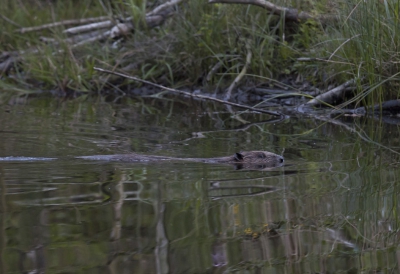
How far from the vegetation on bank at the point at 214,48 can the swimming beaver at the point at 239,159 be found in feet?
5.61

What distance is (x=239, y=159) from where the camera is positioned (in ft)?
15.5

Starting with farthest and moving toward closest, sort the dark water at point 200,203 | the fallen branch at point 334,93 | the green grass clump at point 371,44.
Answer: the fallen branch at point 334,93, the green grass clump at point 371,44, the dark water at point 200,203

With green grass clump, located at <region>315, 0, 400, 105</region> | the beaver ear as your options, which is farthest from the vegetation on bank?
the beaver ear

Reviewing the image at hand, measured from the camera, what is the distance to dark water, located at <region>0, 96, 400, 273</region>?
2561mm

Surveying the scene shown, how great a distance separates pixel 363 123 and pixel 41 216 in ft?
12.3

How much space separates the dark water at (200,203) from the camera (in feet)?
8.40

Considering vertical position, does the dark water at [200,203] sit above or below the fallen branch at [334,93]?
below

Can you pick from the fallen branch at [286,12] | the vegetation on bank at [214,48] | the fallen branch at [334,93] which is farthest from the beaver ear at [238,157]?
the fallen branch at [286,12]

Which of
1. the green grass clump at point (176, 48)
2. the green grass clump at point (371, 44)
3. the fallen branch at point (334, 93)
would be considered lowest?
the fallen branch at point (334, 93)

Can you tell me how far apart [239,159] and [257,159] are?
124 mm

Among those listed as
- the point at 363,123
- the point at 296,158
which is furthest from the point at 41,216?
the point at 363,123

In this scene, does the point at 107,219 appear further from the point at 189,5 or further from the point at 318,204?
the point at 189,5

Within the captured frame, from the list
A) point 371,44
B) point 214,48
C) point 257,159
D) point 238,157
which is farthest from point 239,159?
point 214,48

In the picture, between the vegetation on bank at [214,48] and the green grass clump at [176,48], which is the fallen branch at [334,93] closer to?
the vegetation on bank at [214,48]
